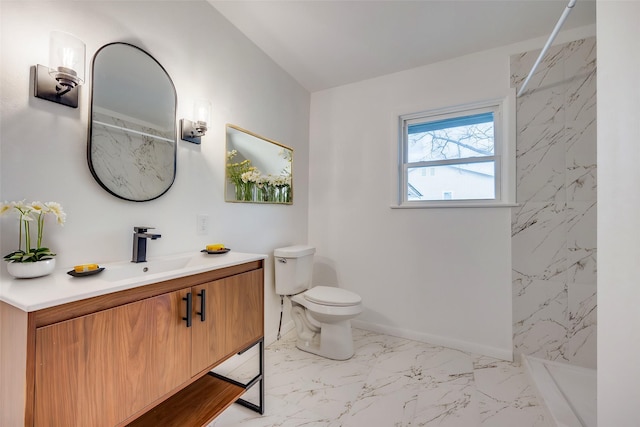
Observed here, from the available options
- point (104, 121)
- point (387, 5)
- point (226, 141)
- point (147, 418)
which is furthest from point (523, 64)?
point (147, 418)

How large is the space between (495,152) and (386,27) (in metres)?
1.28

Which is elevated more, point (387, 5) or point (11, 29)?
point (387, 5)

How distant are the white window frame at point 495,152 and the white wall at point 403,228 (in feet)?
0.20

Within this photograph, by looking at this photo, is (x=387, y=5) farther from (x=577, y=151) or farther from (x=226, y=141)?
(x=577, y=151)

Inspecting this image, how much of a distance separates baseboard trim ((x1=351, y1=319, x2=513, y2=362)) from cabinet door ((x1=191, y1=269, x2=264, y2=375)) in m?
1.38

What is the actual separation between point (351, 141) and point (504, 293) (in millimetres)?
1819

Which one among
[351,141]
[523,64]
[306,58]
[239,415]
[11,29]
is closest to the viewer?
[11,29]

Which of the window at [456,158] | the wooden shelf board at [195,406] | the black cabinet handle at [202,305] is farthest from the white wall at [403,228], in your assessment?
the black cabinet handle at [202,305]

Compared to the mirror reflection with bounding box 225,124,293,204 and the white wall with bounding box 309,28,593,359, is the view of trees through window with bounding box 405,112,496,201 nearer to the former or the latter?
the white wall with bounding box 309,28,593,359

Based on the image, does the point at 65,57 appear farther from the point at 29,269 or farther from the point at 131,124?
the point at 29,269

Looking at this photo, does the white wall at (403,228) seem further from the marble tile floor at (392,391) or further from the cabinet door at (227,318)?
the cabinet door at (227,318)

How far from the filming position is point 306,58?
2.25 m

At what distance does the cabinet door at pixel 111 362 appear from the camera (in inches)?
27.7
